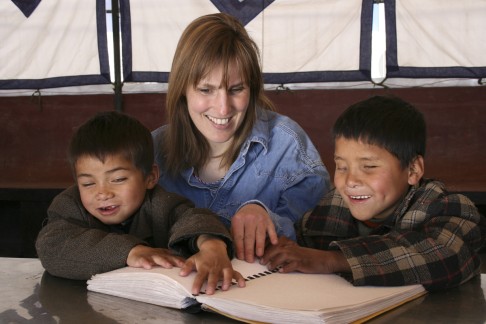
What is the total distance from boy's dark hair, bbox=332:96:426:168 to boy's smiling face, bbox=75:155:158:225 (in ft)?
1.47

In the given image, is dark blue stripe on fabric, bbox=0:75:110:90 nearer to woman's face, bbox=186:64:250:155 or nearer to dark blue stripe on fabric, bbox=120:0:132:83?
dark blue stripe on fabric, bbox=120:0:132:83

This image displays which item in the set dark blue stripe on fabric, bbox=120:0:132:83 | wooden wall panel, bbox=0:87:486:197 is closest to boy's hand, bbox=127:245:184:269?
wooden wall panel, bbox=0:87:486:197

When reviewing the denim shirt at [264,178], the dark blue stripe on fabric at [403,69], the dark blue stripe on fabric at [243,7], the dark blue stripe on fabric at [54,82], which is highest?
the dark blue stripe on fabric at [243,7]

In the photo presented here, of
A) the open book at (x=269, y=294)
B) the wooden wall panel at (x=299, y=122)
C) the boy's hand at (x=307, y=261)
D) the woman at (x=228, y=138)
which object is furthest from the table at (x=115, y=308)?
the wooden wall panel at (x=299, y=122)

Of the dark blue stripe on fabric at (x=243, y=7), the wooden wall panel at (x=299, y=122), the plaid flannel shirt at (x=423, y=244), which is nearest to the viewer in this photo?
the plaid flannel shirt at (x=423, y=244)

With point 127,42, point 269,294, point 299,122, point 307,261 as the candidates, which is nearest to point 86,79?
point 127,42

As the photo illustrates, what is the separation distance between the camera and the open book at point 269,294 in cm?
85

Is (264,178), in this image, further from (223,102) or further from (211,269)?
(211,269)

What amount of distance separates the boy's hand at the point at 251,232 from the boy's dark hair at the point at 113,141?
0.26m

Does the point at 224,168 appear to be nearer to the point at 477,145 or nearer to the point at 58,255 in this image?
the point at 58,255

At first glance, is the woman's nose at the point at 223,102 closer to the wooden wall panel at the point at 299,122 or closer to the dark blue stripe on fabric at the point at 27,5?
the wooden wall panel at the point at 299,122

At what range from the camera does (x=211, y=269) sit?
3.21 feet

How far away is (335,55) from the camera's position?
3678mm

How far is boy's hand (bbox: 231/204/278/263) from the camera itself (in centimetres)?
116
